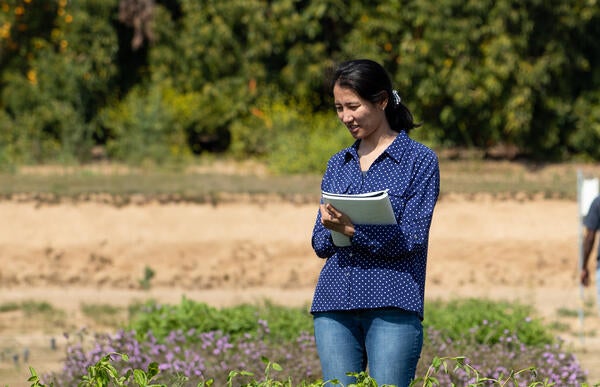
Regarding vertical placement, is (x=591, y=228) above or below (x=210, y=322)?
above

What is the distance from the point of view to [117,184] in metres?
14.8

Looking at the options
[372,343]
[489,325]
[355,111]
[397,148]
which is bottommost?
[489,325]

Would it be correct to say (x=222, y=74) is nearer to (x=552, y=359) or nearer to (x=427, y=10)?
(x=427, y=10)

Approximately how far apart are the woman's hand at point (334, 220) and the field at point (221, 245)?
6555 mm

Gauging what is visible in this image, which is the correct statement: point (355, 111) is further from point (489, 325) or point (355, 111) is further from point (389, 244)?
point (489, 325)

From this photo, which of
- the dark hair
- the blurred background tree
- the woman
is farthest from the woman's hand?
the blurred background tree

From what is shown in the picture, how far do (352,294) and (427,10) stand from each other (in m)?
14.3

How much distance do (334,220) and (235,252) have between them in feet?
29.7

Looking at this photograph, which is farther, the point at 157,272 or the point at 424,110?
the point at 424,110

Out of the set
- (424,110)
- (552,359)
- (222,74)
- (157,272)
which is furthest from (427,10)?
(552,359)

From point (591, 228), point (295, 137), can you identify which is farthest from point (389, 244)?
point (295, 137)

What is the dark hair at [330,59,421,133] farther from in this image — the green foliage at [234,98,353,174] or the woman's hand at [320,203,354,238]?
the green foliage at [234,98,353,174]

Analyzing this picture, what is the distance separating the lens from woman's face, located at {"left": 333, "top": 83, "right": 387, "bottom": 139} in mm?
3910

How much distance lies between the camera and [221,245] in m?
12.9
